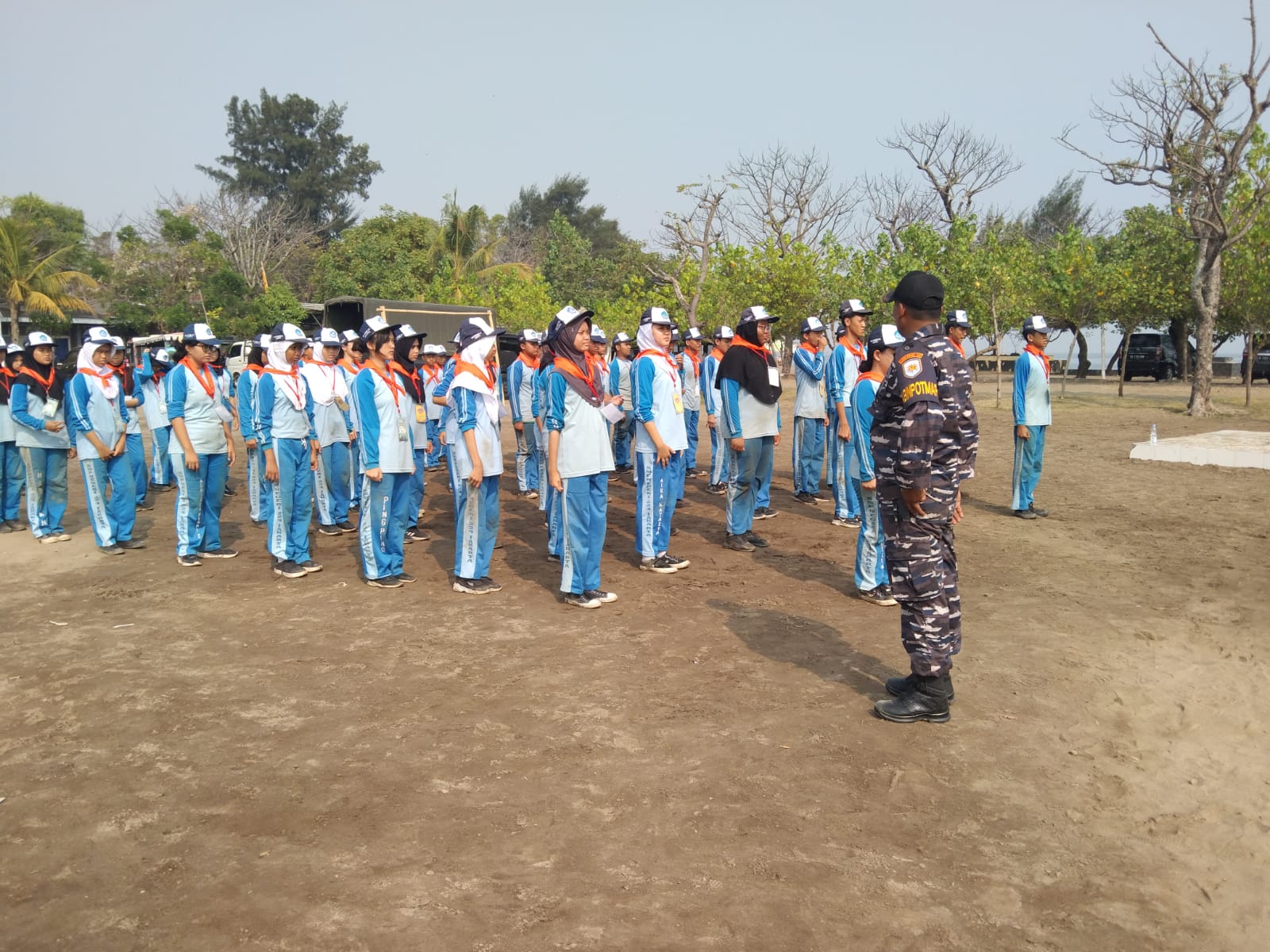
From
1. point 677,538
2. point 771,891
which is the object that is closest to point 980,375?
point 677,538

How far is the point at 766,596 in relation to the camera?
7043mm

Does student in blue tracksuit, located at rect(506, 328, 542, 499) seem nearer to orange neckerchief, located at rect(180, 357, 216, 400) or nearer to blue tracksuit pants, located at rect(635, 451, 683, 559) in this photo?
blue tracksuit pants, located at rect(635, 451, 683, 559)

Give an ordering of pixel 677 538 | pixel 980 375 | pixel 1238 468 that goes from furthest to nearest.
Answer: pixel 980 375 → pixel 1238 468 → pixel 677 538

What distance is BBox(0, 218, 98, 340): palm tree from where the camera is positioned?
25391mm

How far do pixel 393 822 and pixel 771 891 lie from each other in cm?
153

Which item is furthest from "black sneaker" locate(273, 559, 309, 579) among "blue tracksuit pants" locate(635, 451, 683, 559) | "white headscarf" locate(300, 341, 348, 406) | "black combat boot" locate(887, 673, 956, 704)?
"black combat boot" locate(887, 673, 956, 704)

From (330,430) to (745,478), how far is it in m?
4.18

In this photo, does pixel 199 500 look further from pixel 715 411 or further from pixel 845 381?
pixel 715 411

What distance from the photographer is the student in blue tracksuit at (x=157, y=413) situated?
11492 mm

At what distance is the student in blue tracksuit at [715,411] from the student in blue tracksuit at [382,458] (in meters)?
5.14

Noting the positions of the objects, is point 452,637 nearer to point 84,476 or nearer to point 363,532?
point 363,532

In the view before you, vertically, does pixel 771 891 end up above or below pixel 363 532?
below

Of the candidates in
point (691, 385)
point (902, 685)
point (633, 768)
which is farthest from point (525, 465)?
point (633, 768)

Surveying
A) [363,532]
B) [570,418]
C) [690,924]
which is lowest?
[690,924]
